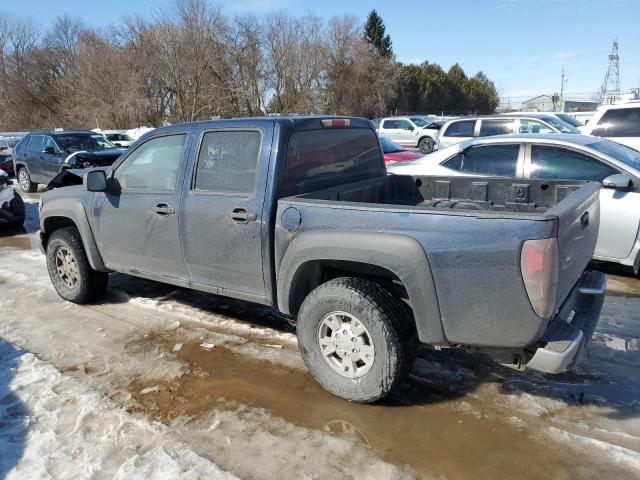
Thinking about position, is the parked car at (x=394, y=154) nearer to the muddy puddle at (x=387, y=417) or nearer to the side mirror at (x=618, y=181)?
the side mirror at (x=618, y=181)

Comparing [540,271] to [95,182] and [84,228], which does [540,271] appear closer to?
[95,182]

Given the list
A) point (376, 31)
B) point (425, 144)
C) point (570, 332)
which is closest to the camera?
point (570, 332)

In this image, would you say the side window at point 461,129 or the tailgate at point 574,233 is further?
the side window at point 461,129

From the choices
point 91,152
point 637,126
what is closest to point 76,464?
point 637,126

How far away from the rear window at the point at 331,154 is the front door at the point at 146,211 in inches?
41.1

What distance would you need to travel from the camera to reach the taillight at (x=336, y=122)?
4086mm

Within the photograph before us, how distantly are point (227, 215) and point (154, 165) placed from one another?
1.15 metres

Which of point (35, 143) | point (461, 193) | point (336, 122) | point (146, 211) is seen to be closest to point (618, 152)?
point (461, 193)

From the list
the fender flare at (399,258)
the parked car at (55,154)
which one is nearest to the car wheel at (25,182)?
the parked car at (55,154)

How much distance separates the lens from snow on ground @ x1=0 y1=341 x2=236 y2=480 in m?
2.81

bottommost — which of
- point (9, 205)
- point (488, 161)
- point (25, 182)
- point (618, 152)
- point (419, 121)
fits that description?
point (25, 182)

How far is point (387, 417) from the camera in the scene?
127 inches

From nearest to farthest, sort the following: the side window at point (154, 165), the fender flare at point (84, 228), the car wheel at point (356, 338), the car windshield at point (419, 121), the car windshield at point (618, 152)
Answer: the car wheel at point (356, 338) → the side window at point (154, 165) → the fender flare at point (84, 228) → the car windshield at point (618, 152) → the car windshield at point (419, 121)

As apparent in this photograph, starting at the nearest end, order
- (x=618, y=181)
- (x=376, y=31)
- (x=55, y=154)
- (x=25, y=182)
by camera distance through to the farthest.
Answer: (x=618, y=181), (x=55, y=154), (x=25, y=182), (x=376, y=31)
